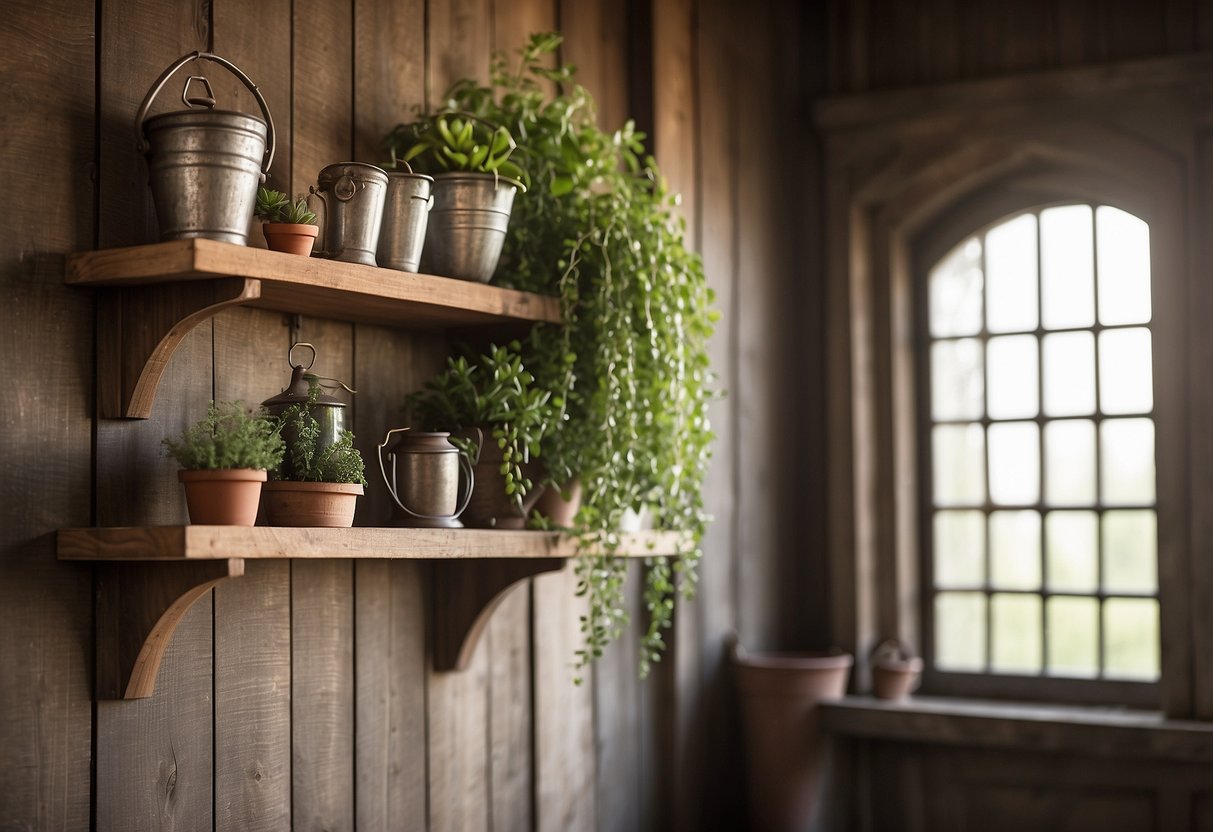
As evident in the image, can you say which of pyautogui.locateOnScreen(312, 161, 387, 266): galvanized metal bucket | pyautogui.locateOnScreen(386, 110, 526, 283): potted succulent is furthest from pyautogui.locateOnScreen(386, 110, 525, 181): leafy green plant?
pyautogui.locateOnScreen(312, 161, 387, 266): galvanized metal bucket

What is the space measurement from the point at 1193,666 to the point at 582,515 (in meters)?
1.79

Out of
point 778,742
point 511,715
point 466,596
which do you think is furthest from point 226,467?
point 778,742

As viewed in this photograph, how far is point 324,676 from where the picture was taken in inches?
84.6

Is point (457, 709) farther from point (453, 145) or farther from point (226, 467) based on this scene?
point (453, 145)

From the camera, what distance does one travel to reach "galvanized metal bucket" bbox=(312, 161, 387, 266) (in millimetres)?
1944

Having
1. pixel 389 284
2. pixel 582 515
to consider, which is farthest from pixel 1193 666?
pixel 389 284

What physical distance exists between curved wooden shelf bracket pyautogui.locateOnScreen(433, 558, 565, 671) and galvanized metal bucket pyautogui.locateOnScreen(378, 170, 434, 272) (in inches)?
23.4

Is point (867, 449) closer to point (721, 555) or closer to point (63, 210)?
point (721, 555)

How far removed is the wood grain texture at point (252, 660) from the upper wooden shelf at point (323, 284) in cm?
7

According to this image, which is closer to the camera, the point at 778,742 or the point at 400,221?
the point at 400,221

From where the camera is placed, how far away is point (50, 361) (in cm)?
174

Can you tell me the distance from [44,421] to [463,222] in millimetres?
762

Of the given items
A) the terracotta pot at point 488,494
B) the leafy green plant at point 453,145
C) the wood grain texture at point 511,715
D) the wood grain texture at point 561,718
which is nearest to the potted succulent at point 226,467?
the terracotta pot at point 488,494

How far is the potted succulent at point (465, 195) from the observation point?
2.19m
